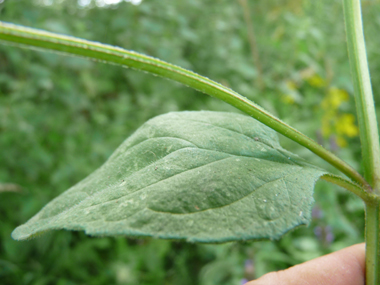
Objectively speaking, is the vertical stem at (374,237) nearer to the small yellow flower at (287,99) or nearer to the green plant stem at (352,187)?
the green plant stem at (352,187)

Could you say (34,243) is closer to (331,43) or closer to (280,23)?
(331,43)

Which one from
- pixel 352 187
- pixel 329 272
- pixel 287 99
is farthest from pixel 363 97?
pixel 287 99

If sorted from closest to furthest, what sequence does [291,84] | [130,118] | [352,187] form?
→ [352,187]
[130,118]
[291,84]

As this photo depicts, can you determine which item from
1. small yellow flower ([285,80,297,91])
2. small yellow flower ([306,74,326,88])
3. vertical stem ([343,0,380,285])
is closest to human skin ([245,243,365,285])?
vertical stem ([343,0,380,285])

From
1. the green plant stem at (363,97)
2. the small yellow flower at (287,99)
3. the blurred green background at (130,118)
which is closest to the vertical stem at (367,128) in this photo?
the green plant stem at (363,97)

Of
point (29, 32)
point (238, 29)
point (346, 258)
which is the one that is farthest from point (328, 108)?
point (29, 32)

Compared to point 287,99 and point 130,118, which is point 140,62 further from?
point 287,99
